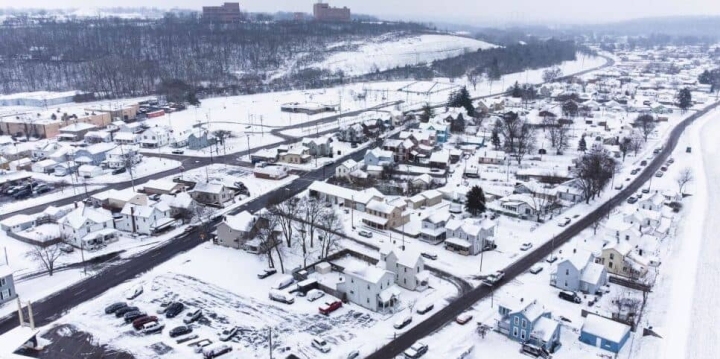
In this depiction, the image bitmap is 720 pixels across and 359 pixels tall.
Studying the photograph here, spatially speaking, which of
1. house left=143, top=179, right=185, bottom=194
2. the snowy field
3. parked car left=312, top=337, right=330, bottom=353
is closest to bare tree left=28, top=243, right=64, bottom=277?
house left=143, top=179, right=185, bottom=194

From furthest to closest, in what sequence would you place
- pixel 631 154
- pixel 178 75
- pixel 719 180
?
pixel 178 75, pixel 631 154, pixel 719 180

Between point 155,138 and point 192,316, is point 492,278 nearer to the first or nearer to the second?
point 192,316

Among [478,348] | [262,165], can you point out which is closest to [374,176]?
[262,165]

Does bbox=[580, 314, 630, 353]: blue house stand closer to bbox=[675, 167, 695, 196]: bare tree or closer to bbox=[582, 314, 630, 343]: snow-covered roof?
bbox=[582, 314, 630, 343]: snow-covered roof

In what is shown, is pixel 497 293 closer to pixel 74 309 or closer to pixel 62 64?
pixel 74 309

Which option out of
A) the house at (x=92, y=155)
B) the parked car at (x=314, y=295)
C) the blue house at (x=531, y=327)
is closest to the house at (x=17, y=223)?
the house at (x=92, y=155)
